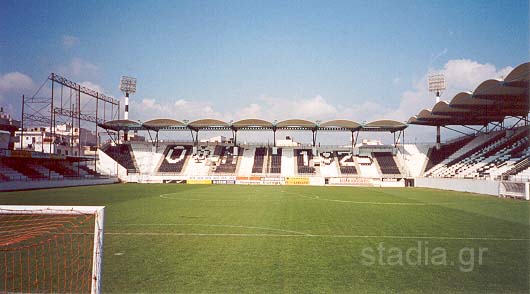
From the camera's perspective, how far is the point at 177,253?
9.36 meters

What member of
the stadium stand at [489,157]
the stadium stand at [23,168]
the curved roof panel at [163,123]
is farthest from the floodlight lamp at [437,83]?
the stadium stand at [23,168]

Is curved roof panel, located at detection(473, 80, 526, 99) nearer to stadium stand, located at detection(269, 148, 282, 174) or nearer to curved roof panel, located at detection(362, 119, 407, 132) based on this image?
curved roof panel, located at detection(362, 119, 407, 132)

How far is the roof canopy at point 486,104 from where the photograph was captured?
2753 cm

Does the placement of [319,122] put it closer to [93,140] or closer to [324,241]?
[324,241]

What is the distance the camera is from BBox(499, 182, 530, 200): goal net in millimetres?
26337

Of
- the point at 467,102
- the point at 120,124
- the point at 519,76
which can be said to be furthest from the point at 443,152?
the point at 120,124

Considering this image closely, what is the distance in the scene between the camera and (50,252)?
9422 millimetres

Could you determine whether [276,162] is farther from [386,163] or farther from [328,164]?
[386,163]

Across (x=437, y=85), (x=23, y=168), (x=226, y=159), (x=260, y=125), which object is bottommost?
(x=23, y=168)

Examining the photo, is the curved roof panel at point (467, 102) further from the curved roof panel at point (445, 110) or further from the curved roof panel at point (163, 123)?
the curved roof panel at point (163, 123)

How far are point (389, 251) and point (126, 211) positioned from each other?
13.4 m

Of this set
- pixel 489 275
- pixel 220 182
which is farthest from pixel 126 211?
pixel 220 182

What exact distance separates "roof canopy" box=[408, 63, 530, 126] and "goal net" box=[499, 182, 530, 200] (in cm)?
788

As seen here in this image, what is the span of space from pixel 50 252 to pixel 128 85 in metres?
61.8
